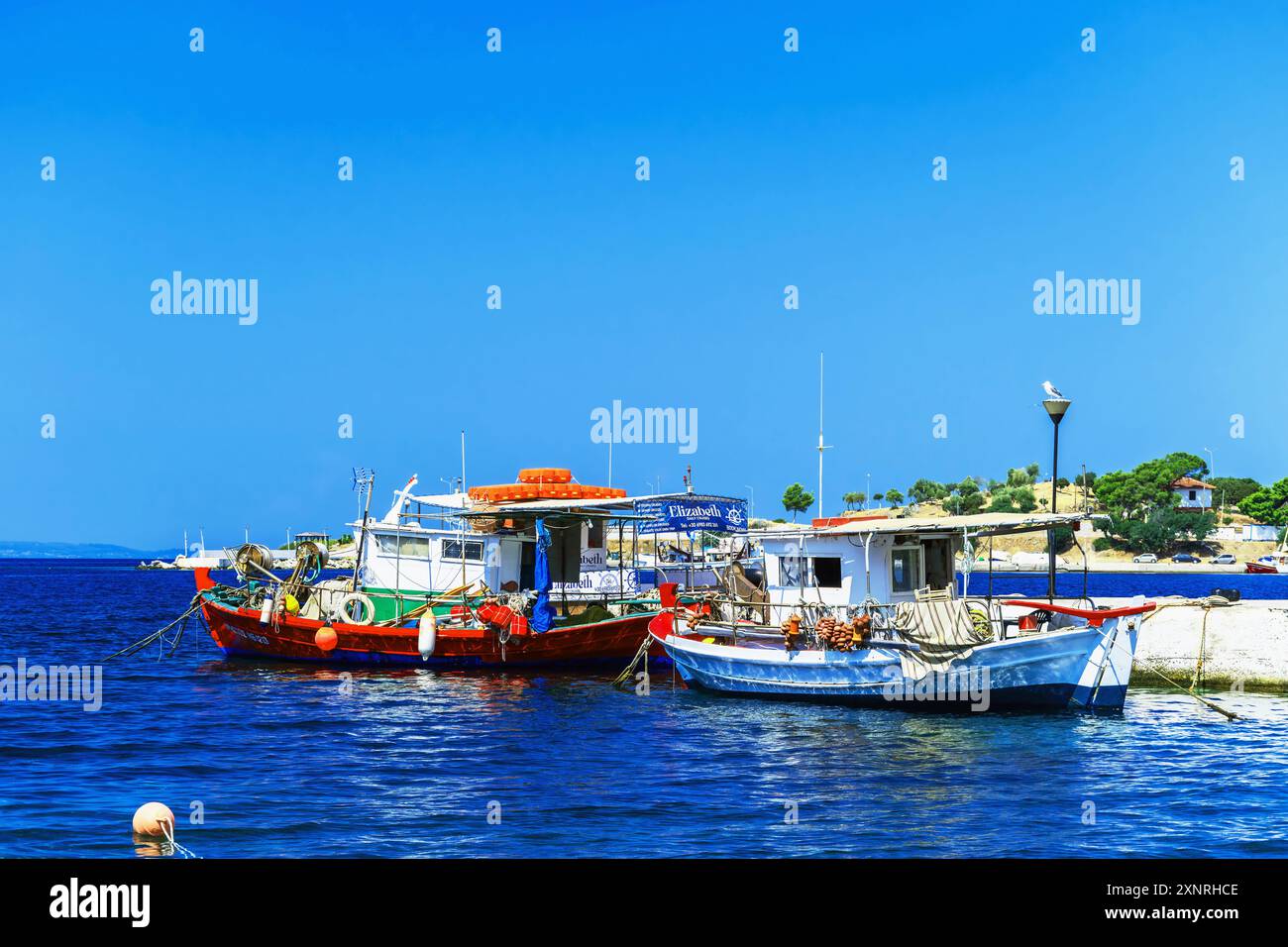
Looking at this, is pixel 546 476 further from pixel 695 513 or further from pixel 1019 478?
pixel 1019 478

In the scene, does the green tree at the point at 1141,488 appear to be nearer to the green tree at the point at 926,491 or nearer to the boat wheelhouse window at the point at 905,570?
the green tree at the point at 926,491

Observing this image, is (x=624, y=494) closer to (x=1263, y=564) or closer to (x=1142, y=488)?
(x=1263, y=564)

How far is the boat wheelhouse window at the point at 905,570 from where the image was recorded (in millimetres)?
26438

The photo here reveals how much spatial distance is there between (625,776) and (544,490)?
19.0 metres

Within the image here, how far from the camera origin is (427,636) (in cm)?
3153

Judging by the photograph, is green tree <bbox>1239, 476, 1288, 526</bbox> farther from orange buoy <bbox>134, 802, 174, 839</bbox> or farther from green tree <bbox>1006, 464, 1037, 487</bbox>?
orange buoy <bbox>134, 802, 174, 839</bbox>

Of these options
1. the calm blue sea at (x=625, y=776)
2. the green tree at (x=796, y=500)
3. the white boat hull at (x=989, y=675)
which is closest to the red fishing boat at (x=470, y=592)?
the calm blue sea at (x=625, y=776)

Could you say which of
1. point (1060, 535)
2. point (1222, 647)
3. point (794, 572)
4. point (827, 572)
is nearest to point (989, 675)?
point (827, 572)

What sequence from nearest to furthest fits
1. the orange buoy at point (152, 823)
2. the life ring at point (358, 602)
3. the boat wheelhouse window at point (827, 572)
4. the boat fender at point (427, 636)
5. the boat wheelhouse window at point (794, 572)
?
the orange buoy at point (152, 823) < the boat wheelhouse window at point (827, 572) < the boat wheelhouse window at point (794, 572) < the boat fender at point (427, 636) < the life ring at point (358, 602)

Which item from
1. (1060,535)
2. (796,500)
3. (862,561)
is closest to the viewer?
(862,561)

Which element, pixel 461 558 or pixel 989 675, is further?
pixel 461 558

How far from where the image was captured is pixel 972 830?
14.5 m

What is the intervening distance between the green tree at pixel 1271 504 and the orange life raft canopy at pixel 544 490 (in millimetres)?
120698

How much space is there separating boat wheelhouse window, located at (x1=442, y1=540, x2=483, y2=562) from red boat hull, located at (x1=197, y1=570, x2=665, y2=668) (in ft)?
10.7
